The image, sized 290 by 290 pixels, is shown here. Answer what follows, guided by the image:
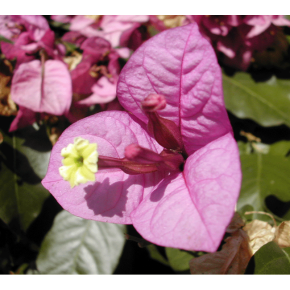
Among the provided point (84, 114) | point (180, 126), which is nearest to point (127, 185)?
point (180, 126)

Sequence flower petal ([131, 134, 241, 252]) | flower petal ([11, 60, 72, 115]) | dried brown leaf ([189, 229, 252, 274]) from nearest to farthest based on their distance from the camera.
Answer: flower petal ([131, 134, 241, 252])
dried brown leaf ([189, 229, 252, 274])
flower petal ([11, 60, 72, 115])

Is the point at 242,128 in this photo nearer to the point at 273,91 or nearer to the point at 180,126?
the point at 273,91

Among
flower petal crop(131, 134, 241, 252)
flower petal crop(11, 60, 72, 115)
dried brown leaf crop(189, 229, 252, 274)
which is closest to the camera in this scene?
flower petal crop(131, 134, 241, 252)

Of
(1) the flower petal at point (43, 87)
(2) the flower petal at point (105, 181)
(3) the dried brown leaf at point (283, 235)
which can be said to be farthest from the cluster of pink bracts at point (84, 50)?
(3) the dried brown leaf at point (283, 235)

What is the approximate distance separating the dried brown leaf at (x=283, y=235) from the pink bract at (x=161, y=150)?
18cm

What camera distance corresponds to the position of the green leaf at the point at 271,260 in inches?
15.3

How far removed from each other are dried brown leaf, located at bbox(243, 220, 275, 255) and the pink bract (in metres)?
0.16

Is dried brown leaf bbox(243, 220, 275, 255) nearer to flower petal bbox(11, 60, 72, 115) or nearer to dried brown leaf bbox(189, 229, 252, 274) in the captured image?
dried brown leaf bbox(189, 229, 252, 274)

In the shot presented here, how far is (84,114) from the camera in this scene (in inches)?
23.4

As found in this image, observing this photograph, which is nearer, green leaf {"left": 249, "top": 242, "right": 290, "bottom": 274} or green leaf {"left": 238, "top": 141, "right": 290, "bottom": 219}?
green leaf {"left": 249, "top": 242, "right": 290, "bottom": 274}

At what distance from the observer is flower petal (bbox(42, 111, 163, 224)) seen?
380mm

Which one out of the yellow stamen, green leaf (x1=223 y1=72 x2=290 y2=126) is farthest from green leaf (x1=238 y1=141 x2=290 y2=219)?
the yellow stamen

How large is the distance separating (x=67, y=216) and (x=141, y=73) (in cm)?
39

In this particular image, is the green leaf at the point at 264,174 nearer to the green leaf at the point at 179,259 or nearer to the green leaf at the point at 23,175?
the green leaf at the point at 179,259
